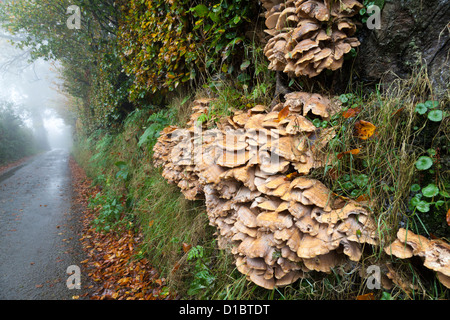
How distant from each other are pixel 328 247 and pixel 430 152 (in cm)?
99

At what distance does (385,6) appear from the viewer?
1701 mm

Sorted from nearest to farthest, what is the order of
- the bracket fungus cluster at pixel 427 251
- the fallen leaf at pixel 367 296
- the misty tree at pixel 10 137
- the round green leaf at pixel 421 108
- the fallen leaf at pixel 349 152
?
the bracket fungus cluster at pixel 427 251
the fallen leaf at pixel 367 296
the round green leaf at pixel 421 108
the fallen leaf at pixel 349 152
the misty tree at pixel 10 137

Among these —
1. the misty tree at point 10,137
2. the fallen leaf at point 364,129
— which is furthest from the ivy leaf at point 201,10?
the misty tree at point 10,137

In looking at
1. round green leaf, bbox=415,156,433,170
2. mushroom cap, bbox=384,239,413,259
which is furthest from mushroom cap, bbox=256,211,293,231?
round green leaf, bbox=415,156,433,170

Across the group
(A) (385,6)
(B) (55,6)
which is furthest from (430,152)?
(B) (55,6)

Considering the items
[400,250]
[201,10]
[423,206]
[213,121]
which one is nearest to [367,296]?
[400,250]

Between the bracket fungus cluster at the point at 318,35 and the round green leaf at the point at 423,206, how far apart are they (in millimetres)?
1179

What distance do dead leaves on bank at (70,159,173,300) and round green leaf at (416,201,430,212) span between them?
2.65 m

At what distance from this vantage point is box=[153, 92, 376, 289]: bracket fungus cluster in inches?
55.1

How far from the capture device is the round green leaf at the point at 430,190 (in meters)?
1.39

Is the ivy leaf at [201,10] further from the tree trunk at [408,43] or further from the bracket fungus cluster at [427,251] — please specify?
the bracket fungus cluster at [427,251]

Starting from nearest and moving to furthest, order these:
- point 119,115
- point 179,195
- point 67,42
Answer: point 179,195 < point 119,115 < point 67,42

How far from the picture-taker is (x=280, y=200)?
163 cm

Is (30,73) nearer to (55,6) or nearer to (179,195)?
(55,6)
